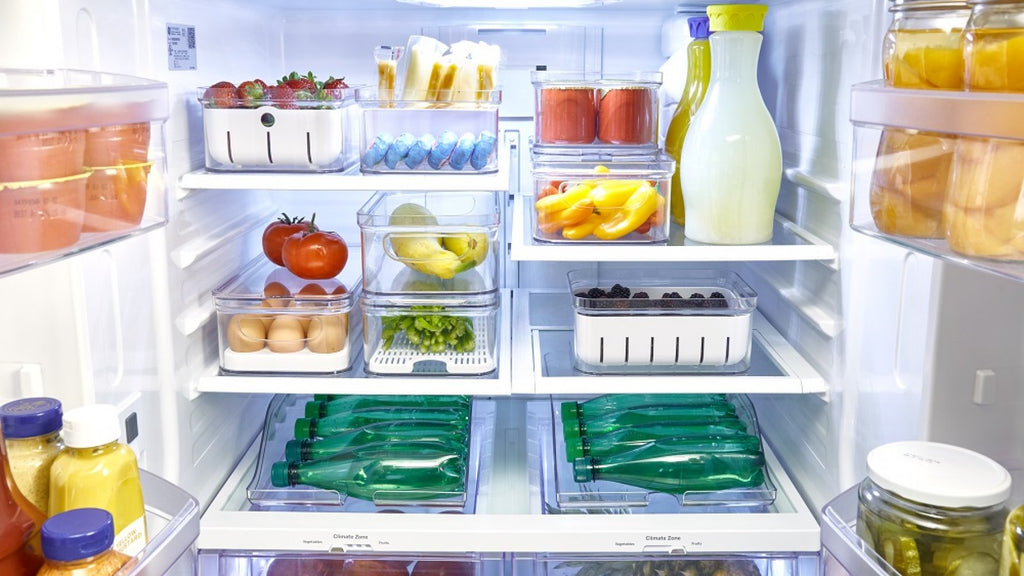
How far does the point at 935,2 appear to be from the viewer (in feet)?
2.99

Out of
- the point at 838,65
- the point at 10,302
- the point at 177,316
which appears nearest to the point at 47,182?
the point at 10,302

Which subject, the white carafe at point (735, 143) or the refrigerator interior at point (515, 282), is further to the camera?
the white carafe at point (735, 143)

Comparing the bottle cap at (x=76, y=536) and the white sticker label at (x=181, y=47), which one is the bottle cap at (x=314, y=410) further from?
the bottle cap at (x=76, y=536)

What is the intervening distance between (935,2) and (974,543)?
512mm

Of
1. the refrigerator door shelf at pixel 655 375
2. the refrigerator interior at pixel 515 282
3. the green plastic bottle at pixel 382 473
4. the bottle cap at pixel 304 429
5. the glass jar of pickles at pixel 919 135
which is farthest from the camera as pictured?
the bottle cap at pixel 304 429

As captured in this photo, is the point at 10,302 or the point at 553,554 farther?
the point at 553,554

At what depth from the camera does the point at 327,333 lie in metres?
1.70


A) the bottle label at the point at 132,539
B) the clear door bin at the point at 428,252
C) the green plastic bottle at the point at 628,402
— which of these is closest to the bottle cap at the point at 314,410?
the clear door bin at the point at 428,252

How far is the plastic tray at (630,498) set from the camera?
1707 mm

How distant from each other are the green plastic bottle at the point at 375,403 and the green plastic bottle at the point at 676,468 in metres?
0.34

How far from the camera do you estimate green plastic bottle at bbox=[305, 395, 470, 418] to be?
6.36ft

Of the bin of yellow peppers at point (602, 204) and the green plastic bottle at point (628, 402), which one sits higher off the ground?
the bin of yellow peppers at point (602, 204)

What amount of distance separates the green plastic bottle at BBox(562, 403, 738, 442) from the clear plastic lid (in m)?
0.50

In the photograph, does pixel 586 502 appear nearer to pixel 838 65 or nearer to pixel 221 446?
pixel 221 446
